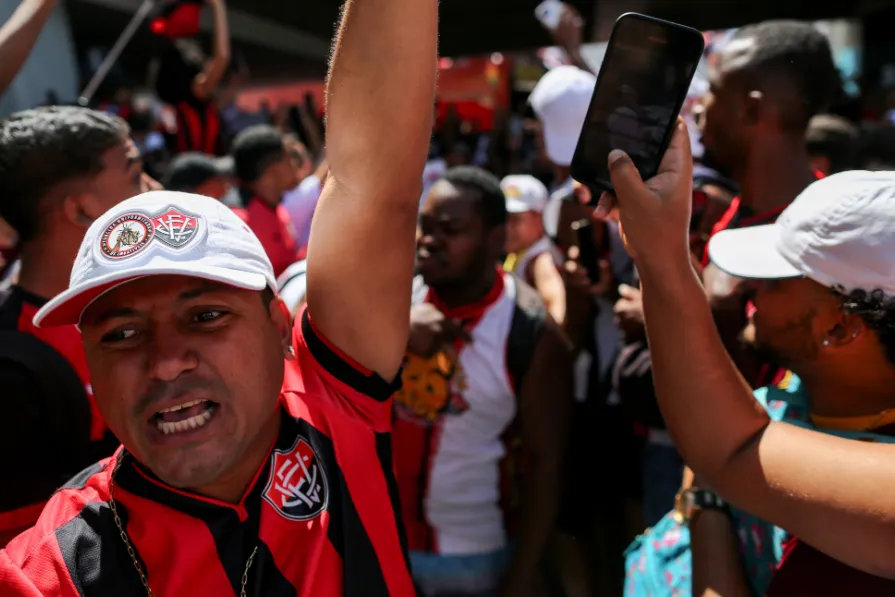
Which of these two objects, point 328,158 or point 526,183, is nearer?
point 328,158

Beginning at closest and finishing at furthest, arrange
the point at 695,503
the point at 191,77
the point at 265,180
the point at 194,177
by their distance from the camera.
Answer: the point at 695,503
the point at 194,177
the point at 265,180
the point at 191,77

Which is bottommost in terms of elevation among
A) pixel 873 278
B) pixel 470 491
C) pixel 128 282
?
pixel 470 491

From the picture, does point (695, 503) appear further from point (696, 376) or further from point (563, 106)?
point (563, 106)

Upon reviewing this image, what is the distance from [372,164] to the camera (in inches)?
46.4

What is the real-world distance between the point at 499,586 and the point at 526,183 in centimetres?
244

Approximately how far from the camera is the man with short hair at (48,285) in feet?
5.18

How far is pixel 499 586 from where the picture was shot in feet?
7.23

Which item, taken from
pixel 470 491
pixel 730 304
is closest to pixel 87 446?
pixel 470 491

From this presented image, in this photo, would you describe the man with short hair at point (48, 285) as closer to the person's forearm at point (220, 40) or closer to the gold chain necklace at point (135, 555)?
the gold chain necklace at point (135, 555)

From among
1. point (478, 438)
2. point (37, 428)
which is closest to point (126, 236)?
point (37, 428)

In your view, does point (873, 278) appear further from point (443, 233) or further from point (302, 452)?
point (443, 233)

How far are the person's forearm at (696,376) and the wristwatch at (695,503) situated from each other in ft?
1.17

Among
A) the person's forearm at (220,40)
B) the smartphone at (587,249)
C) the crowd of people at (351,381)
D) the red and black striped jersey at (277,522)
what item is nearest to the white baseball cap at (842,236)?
the crowd of people at (351,381)

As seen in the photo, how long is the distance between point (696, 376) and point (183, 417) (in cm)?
90
